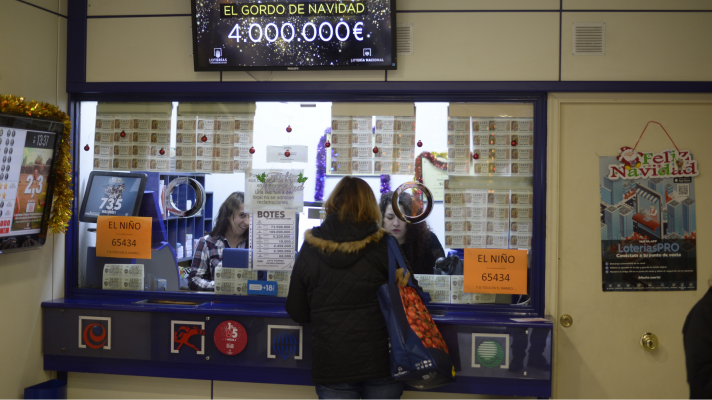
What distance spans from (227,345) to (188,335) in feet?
0.78

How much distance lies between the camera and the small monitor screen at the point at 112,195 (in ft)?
10.1


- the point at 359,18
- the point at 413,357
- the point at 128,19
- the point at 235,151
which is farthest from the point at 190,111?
the point at 413,357

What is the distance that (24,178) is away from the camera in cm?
257

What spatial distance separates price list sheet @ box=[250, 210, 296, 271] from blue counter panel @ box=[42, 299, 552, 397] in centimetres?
27

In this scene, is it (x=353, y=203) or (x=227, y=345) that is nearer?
(x=353, y=203)

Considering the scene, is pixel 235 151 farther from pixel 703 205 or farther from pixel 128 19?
pixel 703 205

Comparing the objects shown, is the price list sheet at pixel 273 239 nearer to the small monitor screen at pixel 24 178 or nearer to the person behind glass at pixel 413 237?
the person behind glass at pixel 413 237

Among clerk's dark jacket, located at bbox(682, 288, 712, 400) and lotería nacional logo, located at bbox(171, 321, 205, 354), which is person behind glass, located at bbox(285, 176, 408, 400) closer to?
lotería nacional logo, located at bbox(171, 321, 205, 354)

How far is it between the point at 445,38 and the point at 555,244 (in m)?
1.32

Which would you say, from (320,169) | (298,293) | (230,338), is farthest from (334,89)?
(230,338)

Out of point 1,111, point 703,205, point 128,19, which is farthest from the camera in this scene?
point 128,19

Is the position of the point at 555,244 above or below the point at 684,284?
above

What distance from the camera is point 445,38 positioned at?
9.14 ft

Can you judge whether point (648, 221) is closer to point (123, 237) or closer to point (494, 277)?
point (494, 277)
